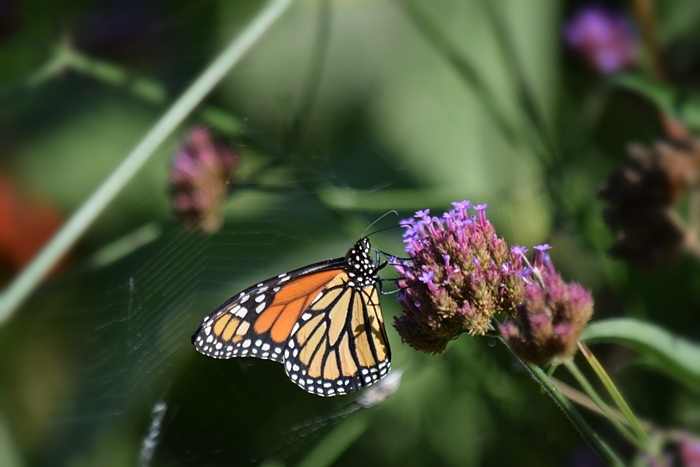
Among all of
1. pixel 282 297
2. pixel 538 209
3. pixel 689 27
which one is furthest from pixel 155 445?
pixel 689 27

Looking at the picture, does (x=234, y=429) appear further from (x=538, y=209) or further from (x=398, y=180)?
(x=538, y=209)

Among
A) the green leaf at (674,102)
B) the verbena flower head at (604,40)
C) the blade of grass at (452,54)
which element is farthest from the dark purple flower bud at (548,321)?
the verbena flower head at (604,40)

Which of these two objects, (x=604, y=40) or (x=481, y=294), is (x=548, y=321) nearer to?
(x=481, y=294)

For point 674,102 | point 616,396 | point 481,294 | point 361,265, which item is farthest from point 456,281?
point 674,102

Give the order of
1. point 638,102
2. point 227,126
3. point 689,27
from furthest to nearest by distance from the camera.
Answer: point 689,27 → point 638,102 → point 227,126

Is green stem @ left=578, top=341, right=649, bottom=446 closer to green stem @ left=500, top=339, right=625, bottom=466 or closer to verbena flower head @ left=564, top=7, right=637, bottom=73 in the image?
green stem @ left=500, top=339, right=625, bottom=466

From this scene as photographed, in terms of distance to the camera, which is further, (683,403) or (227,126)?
(227,126)
